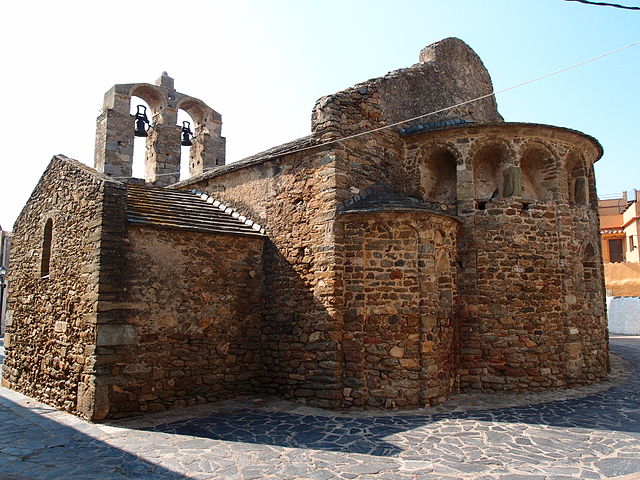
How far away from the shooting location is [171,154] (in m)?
13.1

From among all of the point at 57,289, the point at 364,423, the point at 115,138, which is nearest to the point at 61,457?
the point at 57,289

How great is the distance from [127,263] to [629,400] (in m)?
8.41

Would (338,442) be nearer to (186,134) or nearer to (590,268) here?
(590,268)

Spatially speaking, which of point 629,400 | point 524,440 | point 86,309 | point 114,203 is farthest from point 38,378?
point 629,400

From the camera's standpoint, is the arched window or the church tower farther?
the church tower

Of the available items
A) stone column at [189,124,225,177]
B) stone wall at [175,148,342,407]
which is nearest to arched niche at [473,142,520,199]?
stone wall at [175,148,342,407]

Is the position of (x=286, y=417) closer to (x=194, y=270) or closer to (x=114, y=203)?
(x=194, y=270)

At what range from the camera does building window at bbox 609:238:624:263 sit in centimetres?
3384

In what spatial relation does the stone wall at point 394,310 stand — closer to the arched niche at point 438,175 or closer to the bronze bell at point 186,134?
the arched niche at point 438,175

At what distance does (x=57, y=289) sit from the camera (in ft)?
28.0

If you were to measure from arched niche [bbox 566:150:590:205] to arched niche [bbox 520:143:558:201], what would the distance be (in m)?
0.57

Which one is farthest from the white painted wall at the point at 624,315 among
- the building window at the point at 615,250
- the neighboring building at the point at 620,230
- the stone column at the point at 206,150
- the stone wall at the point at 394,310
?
the stone column at the point at 206,150

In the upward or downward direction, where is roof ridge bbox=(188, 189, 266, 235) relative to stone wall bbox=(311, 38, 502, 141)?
downward

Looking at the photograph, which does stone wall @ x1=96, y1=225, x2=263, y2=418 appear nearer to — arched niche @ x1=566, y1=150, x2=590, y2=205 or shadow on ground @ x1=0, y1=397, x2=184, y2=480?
shadow on ground @ x1=0, y1=397, x2=184, y2=480
